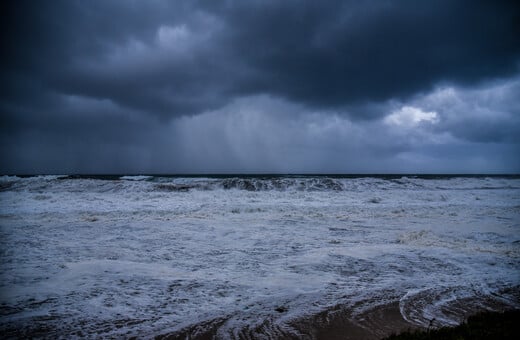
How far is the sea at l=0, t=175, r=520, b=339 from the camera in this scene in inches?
176

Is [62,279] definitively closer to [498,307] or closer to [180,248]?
[180,248]

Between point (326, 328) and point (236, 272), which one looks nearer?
point (326, 328)

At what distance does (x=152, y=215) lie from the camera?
15.5 meters

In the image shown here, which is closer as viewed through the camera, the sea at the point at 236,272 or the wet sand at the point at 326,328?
the wet sand at the point at 326,328

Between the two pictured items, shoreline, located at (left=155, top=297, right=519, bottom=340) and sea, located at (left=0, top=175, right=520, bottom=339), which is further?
sea, located at (left=0, top=175, right=520, bottom=339)

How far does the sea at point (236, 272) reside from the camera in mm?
4461

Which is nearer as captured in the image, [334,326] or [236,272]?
[334,326]

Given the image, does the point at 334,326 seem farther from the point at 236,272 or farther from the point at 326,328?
the point at 236,272

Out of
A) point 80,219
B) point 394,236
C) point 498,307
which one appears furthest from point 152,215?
point 498,307

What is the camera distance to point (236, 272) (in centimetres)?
670

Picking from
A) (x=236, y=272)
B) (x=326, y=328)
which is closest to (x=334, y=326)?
(x=326, y=328)

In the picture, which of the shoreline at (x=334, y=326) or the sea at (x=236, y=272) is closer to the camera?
the shoreline at (x=334, y=326)

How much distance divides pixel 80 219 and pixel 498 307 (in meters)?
15.0

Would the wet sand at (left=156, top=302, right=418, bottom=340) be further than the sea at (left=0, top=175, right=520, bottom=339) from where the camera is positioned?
No
